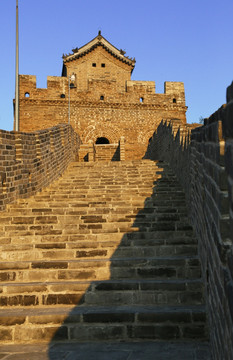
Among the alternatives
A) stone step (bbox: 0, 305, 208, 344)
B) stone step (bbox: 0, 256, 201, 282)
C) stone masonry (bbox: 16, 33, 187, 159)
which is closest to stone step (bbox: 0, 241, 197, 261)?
stone step (bbox: 0, 256, 201, 282)

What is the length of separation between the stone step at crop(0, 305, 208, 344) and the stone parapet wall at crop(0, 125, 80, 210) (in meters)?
3.66

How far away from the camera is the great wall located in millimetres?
3109

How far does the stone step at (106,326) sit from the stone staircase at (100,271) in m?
0.01

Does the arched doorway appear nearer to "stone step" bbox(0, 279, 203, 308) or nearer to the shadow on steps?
the shadow on steps

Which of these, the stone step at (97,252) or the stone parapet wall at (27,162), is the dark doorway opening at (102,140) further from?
the stone step at (97,252)

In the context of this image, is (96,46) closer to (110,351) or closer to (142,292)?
(142,292)

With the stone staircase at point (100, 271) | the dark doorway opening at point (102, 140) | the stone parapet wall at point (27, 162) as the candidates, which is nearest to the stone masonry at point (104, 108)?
the dark doorway opening at point (102, 140)

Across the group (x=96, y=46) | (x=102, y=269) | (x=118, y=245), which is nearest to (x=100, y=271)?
(x=102, y=269)

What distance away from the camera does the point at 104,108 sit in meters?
22.1

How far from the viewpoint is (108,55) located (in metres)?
27.8

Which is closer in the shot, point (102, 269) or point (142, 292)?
point (142, 292)

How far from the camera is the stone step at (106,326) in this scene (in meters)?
4.33

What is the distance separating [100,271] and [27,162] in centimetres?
446

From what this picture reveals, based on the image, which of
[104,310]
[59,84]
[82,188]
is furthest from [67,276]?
[59,84]
